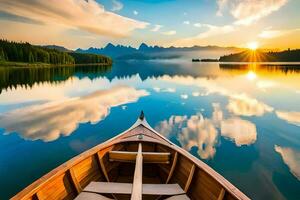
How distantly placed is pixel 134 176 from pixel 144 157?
6.41ft

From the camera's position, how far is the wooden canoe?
598 centimetres

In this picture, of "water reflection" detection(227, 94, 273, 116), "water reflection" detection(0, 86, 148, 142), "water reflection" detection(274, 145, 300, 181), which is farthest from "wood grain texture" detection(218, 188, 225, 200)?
"water reflection" detection(227, 94, 273, 116)

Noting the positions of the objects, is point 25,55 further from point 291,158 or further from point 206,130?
point 291,158

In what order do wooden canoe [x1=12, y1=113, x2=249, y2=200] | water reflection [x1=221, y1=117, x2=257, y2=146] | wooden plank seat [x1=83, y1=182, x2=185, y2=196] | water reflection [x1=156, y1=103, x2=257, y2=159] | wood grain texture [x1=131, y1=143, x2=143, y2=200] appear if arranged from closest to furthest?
wood grain texture [x1=131, y1=143, x2=143, y2=200] → wooden canoe [x1=12, y1=113, x2=249, y2=200] → wooden plank seat [x1=83, y1=182, x2=185, y2=196] → water reflection [x1=156, y1=103, x2=257, y2=159] → water reflection [x1=221, y1=117, x2=257, y2=146]

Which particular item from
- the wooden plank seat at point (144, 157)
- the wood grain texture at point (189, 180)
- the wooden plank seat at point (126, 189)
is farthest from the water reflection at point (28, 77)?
the wood grain texture at point (189, 180)

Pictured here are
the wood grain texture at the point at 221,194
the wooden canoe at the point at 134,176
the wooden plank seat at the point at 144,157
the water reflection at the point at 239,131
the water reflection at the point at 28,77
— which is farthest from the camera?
the water reflection at the point at 28,77

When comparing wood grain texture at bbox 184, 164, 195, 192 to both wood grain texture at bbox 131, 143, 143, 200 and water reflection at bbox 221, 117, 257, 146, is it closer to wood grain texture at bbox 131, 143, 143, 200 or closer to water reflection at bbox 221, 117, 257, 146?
wood grain texture at bbox 131, 143, 143, 200

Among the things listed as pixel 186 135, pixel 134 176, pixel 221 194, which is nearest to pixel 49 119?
pixel 186 135

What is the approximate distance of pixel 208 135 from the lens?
16.8m

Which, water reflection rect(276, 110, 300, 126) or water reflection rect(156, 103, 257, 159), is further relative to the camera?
water reflection rect(276, 110, 300, 126)

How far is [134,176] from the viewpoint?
6.51m

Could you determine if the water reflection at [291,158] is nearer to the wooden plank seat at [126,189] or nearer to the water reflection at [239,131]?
the water reflection at [239,131]

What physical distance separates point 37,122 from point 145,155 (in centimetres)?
1485

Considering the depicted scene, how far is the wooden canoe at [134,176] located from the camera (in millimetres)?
5984
